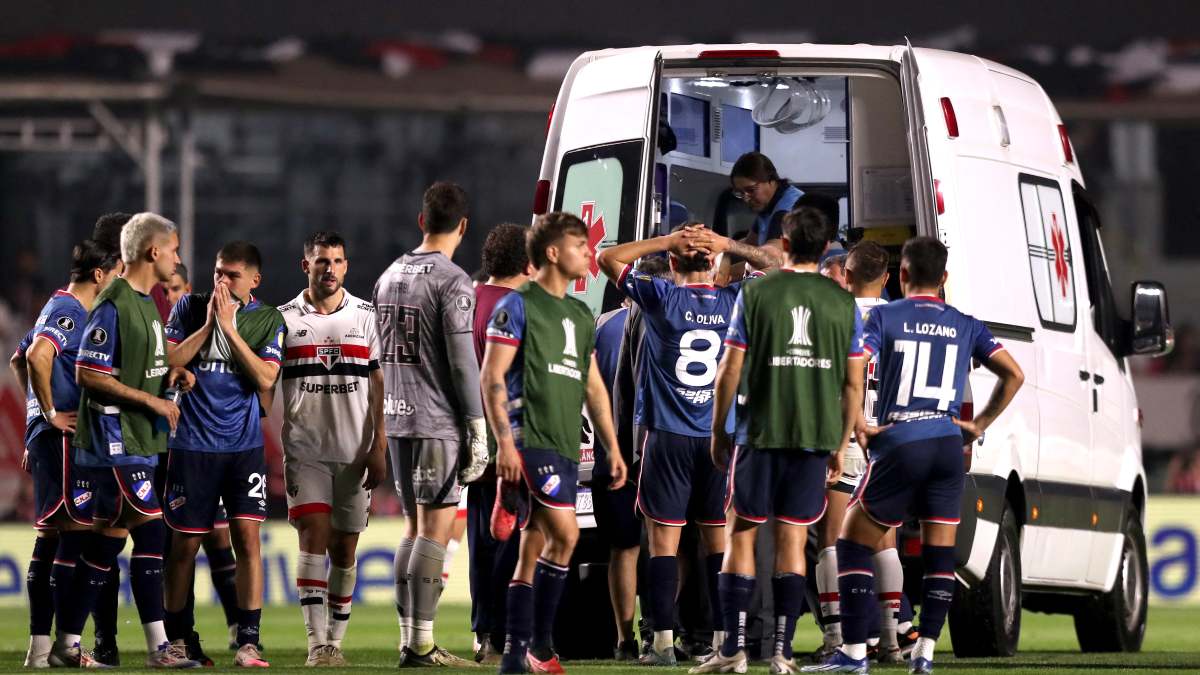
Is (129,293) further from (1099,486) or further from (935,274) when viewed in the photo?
(1099,486)

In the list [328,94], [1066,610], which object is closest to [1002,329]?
[1066,610]

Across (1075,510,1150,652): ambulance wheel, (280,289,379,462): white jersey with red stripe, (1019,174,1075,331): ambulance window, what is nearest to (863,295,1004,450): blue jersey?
(1019,174,1075,331): ambulance window

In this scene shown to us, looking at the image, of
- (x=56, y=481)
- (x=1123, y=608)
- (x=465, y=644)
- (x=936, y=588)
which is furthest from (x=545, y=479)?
(x=1123, y=608)

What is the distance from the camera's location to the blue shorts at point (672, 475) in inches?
346

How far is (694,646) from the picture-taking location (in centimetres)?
964

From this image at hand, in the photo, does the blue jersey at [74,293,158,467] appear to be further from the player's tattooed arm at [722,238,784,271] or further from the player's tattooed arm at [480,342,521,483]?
the player's tattooed arm at [722,238,784,271]

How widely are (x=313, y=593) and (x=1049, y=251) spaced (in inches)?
147

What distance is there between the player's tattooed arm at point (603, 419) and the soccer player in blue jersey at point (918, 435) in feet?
3.19

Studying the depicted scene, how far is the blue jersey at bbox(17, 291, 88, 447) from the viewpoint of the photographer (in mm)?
9281

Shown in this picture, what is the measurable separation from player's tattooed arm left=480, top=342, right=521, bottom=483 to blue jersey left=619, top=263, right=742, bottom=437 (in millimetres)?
1152

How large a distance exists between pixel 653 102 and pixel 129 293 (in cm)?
235

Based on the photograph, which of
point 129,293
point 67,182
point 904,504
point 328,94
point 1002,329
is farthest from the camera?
point 67,182

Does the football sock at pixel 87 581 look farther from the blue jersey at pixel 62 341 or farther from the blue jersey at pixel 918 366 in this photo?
the blue jersey at pixel 918 366

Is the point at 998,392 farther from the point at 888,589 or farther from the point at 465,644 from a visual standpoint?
the point at 465,644
